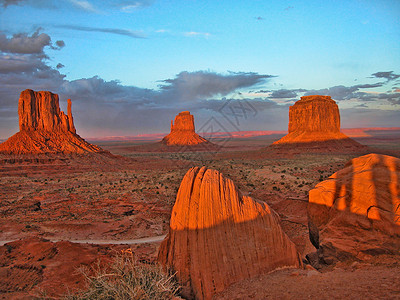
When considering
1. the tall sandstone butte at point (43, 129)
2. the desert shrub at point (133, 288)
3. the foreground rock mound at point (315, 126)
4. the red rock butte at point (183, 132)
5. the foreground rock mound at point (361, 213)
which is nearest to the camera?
the desert shrub at point (133, 288)

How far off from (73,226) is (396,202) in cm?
1663

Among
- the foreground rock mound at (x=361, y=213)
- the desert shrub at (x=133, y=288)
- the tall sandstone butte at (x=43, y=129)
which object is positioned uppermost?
the tall sandstone butte at (x=43, y=129)

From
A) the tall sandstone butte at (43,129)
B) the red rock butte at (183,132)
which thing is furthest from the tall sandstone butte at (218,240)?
the red rock butte at (183,132)

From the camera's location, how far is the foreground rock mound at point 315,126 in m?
80.1

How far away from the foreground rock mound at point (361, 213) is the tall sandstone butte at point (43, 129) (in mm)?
56409

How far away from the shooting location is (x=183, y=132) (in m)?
Answer: 131

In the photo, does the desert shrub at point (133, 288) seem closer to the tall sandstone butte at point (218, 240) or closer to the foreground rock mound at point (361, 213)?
the tall sandstone butte at point (218, 240)

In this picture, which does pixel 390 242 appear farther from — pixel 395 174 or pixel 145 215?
pixel 145 215

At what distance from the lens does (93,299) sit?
6.22 metres

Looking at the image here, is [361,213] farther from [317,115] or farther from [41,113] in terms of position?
[317,115]

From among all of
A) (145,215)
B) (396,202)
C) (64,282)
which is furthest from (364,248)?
(145,215)

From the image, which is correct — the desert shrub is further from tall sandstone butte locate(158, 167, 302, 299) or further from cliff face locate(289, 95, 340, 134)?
cliff face locate(289, 95, 340, 134)

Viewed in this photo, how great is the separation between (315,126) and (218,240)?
8720 centimetres

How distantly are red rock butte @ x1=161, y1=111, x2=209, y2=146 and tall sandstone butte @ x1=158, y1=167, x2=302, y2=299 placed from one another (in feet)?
382
